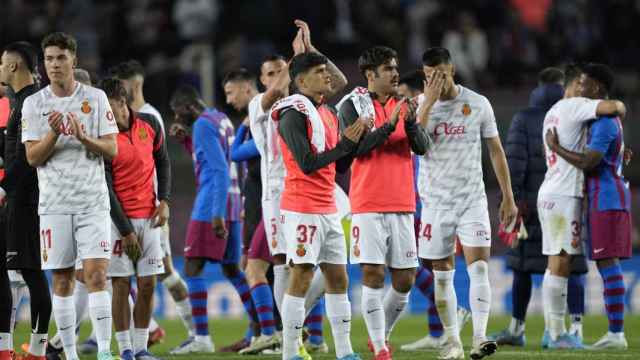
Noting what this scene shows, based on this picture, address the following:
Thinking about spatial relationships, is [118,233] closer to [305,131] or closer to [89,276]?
[89,276]

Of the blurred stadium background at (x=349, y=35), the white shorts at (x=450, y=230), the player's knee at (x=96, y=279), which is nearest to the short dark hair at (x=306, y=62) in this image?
the white shorts at (x=450, y=230)

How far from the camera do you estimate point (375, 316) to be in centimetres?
1059

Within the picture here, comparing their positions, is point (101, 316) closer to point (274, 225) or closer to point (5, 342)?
point (5, 342)

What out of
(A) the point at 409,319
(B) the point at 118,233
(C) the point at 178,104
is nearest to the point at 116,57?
(A) the point at 409,319

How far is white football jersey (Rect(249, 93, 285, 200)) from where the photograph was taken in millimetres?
12281

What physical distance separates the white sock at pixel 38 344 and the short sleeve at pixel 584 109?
5.15 metres

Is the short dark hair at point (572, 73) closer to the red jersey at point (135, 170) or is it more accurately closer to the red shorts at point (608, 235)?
the red shorts at point (608, 235)

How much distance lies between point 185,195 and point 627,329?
7.53 meters

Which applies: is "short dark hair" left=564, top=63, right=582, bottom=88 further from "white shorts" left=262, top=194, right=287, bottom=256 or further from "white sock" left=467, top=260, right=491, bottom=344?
"white shorts" left=262, top=194, right=287, bottom=256

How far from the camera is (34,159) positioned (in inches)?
399

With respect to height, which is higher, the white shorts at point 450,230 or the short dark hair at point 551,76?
the short dark hair at point 551,76

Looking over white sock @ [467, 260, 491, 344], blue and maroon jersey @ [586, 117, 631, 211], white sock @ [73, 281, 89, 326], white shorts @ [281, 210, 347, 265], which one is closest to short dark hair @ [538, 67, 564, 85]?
blue and maroon jersey @ [586, 117, 631, 211]

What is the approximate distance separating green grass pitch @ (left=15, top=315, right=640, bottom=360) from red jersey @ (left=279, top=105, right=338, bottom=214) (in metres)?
1.98

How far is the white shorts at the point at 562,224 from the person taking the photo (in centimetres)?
1274
